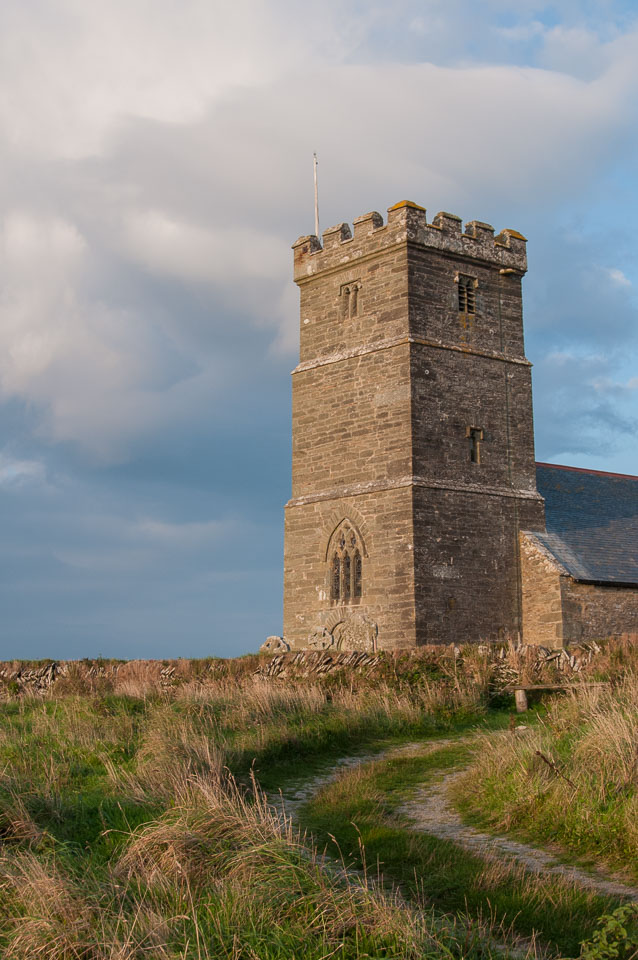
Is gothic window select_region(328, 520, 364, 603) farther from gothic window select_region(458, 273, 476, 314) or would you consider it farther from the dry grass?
the dry grass

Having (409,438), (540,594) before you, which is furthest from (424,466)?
(540,594)

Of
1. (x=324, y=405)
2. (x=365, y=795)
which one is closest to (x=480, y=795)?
(x=365, y=795)

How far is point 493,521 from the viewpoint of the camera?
2253 centimetres

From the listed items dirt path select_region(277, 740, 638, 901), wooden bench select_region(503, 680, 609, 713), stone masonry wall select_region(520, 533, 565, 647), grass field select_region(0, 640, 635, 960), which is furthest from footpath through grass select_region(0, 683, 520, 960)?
stone masonry wall select_region(520, 533, 565, 647)

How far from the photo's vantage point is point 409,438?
2144 centimetres

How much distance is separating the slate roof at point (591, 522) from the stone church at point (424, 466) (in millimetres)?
79

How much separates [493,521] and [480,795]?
1395cm

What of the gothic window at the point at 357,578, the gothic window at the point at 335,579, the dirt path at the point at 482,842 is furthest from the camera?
the gothic window at the point at 335,579

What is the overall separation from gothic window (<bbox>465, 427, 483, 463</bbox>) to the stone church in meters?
0.06

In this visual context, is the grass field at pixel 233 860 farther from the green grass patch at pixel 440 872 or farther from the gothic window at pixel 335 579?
the gothic window at pixel 335 579

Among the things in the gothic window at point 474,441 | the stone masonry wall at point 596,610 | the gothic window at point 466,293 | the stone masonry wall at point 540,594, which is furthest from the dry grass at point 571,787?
the gothic window at point 466,293

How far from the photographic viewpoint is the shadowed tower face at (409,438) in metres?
21.3

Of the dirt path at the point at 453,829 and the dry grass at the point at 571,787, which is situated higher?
the dry grass at the point at 571,787

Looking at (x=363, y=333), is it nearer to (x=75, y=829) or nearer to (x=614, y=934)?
(x=75, y=829)
